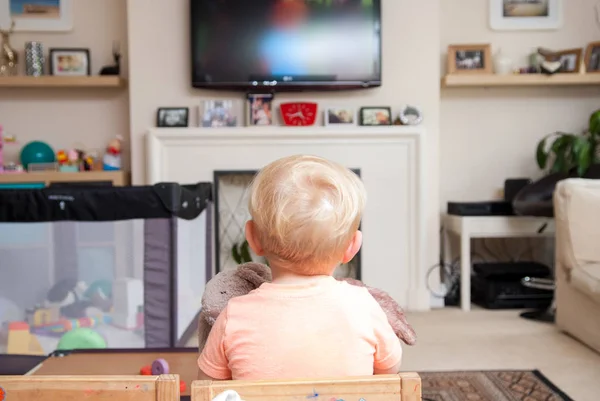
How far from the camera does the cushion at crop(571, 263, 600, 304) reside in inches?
100

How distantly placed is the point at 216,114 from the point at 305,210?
2948mm

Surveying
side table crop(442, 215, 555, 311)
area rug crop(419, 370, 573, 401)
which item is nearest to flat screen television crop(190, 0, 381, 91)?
side table crop(442, 215, 555, 311)

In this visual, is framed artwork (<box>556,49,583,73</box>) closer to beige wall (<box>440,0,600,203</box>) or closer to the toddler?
beige wall (<box>440,0,600,203</box>)

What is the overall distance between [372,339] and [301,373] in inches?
4.7

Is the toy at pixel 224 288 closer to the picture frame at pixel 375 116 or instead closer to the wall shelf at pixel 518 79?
the picture frame at pixel 375 116

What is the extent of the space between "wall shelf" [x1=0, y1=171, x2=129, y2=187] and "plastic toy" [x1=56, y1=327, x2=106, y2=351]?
1767mm

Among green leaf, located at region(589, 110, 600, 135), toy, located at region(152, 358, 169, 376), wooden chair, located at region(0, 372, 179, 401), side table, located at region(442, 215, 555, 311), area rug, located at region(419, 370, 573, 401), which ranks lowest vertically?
area rug, located at region(419, 370, 573, 401)

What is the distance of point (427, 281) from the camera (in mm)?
3807

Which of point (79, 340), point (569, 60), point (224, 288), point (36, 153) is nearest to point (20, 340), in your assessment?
point (79, 340)

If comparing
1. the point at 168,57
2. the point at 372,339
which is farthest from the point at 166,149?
the point at 372,339

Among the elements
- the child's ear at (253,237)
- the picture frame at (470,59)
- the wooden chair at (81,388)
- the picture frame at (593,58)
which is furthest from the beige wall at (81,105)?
the wooden chair at (81,388)

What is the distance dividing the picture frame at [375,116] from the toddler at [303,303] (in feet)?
9.38

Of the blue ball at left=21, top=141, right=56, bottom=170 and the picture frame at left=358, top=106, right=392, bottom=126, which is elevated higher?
the picture frame at left=358, top=106, right=392, bottom=126

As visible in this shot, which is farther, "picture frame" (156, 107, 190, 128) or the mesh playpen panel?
"picture frame" (156, 107, 190, 128)
